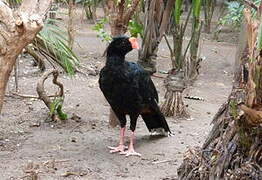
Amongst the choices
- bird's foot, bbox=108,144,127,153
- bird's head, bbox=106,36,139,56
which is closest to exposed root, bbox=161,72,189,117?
bird's foot, bbox=108,144,127,153

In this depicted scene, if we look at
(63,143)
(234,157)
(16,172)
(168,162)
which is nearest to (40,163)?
(16,172)

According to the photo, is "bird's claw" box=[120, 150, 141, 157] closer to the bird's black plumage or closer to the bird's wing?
the bird's black plumage

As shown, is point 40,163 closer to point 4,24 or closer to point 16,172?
point 16,172

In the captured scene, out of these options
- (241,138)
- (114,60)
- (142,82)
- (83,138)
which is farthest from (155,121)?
(241,138)

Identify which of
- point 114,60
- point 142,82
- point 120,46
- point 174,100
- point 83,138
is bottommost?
point 83,138

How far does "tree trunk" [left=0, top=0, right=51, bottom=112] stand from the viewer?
116 inches

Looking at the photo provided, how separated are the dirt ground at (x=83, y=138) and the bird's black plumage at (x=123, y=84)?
15.4 inches

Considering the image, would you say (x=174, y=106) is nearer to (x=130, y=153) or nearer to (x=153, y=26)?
(x=153, y=26)

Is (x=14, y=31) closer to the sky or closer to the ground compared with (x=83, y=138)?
closer to the sky

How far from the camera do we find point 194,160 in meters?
3.04

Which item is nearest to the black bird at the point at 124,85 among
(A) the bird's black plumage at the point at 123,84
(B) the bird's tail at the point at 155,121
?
(A) the bird's black plumage at the point at 123,84

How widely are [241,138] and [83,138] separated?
257 centimetres

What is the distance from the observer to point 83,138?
4980 millimetres

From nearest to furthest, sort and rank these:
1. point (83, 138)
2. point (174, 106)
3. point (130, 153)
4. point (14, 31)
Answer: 1. point (14, 31)
2. point (130, 153)
3. point (83, 138)
4. point (174, 106)
